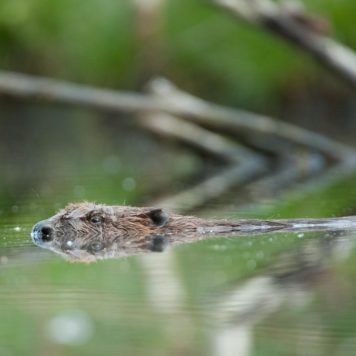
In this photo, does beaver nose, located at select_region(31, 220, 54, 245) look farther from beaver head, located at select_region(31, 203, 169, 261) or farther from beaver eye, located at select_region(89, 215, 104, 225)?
beaver eye, located at select_region(89, 215, 104, 225)

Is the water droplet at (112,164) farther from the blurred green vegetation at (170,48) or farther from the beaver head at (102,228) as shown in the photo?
the beaver head at (102,228)

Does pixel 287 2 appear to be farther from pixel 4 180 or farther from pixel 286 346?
pixel 286 346

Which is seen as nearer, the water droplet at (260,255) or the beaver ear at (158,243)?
the water droplet at (260,255)

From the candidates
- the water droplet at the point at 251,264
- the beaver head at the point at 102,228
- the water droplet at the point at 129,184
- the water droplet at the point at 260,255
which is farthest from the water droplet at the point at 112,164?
the water droplet at the point at 251,264

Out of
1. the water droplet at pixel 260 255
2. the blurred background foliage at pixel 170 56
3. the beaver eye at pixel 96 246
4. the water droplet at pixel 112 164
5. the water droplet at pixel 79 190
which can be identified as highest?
the blurred background foliage at pixel 170 56

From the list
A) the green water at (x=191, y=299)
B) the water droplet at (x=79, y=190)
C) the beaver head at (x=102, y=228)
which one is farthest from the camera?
the water droplet at (x=79, y=190)

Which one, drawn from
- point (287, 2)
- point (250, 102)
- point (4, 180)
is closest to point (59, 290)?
point (4, 180)
